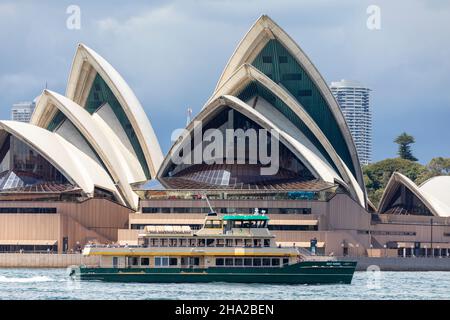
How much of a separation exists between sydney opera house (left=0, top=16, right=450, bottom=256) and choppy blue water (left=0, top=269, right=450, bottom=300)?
19.7 metres

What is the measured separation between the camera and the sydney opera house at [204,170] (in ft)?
361

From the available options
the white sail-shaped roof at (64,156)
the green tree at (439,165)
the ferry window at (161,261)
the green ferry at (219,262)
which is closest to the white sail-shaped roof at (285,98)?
the white sail-shaped roof at (64,156)

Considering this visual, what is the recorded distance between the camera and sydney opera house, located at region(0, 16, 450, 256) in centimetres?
11006

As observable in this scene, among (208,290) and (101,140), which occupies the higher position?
(101,140)

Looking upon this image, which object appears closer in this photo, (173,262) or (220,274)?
(220,274)

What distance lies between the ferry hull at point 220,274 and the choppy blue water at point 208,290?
67cm

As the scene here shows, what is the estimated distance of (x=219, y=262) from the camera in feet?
271

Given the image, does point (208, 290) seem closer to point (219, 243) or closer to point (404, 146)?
point (219, 243)

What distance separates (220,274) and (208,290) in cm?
579

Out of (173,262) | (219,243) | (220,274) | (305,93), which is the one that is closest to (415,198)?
(305,93)

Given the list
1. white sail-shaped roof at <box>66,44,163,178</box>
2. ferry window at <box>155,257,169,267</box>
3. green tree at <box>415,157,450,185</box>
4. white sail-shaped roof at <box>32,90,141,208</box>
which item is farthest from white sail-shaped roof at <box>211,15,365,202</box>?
green tree at <box>415,157,450,185</box>

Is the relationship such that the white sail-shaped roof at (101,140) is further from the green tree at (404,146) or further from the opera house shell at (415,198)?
the green tree at (404,146)

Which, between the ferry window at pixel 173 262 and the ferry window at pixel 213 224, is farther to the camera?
the ferry window at pixel 213 224

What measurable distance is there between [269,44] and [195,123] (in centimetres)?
872
